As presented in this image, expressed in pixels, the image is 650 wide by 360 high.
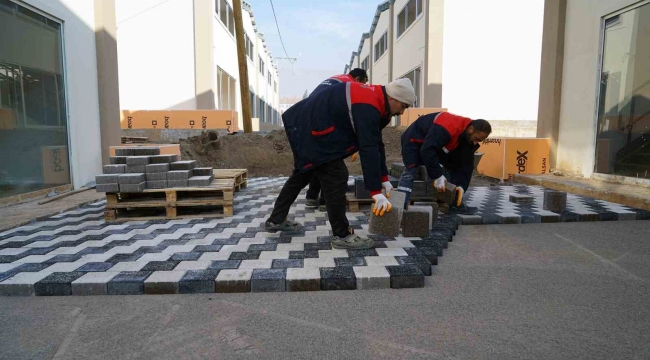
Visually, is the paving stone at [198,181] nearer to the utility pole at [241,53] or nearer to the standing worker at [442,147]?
the standing worker at [442,147]

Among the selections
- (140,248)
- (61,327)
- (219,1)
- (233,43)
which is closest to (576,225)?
(140,248)

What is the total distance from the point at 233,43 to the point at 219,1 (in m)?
2.82

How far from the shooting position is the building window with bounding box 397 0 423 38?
671 inches

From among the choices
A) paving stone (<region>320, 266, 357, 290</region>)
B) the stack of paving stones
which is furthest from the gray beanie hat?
the stack of paving stones

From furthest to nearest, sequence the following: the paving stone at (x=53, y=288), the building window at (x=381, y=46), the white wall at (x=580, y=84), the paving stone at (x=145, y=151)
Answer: the building window at (x=381, y=46)
the white wall at (x=580, y=84)
the paving stone at (x=145, y=151)
the paving stone at (x=53, y=288)

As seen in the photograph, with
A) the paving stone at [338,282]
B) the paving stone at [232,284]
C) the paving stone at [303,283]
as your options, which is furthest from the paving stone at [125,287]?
the paving stone at [338,282]

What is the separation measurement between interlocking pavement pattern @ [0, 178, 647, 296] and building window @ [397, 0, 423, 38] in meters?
14.8

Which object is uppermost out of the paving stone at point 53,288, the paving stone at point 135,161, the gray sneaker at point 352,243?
the paving stone at point 135,161

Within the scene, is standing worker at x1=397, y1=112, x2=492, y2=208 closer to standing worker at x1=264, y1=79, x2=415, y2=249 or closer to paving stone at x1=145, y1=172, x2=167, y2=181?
standing worker at x1=264, y1=79, x2=415, y2=249

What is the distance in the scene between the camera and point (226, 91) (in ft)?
61.2

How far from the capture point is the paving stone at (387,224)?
3730 millimetres

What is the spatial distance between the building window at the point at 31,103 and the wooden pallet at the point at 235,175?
258cm

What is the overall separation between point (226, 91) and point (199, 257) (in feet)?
54.5

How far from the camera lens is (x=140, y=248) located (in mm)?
3447
